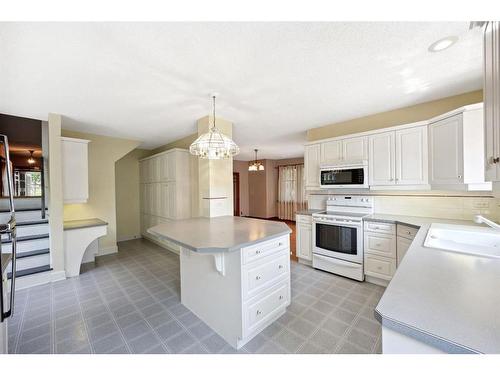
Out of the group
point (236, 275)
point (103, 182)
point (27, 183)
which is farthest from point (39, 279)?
point (236, 275)

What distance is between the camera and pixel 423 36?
4.71 feet

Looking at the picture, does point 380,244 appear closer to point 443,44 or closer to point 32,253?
point 443,44

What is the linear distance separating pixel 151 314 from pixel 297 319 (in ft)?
5.02

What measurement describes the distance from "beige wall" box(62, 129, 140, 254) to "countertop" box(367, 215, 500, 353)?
4925 millimetres

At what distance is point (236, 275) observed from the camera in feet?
5.60

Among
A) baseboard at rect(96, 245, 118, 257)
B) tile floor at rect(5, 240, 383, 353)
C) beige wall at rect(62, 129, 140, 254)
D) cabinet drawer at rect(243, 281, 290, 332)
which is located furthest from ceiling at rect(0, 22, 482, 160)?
baseboard at rect(96, 245, 118, 257)

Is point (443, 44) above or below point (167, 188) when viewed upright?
above

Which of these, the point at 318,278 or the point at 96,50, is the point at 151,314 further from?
the point at 96,50

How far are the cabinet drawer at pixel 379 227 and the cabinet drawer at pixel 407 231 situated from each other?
0.07 m

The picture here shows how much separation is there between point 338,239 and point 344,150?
1373mm

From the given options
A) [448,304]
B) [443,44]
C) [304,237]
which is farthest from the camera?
[304,237]

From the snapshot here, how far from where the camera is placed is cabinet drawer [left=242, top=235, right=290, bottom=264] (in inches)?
67.5

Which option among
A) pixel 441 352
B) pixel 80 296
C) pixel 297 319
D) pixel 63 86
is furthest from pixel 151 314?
pixel 63 86

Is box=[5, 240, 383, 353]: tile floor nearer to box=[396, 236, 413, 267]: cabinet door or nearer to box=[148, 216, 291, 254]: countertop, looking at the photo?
box=[396, 236, 413, 267]: cabinet door
